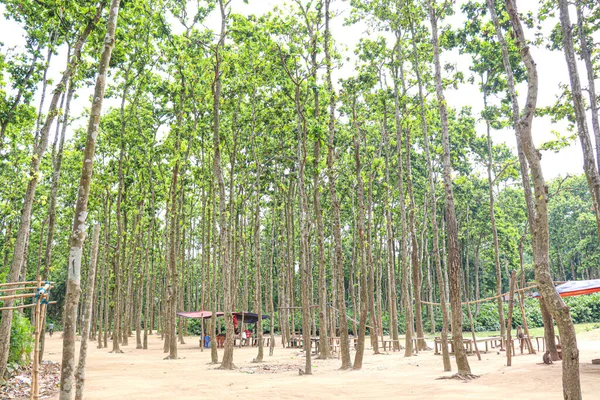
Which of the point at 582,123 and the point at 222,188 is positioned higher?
the point at 582,123

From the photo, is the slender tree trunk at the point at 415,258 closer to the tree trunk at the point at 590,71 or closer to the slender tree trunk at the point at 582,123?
the tree trunk at the point at 590,71

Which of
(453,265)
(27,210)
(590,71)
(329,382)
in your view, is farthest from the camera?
(590,71)

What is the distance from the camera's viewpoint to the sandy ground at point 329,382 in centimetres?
862

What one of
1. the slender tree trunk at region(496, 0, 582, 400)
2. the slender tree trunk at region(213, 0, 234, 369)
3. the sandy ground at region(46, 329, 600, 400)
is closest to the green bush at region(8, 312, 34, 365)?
the sandy ground at region(46, 329, 600, 400)

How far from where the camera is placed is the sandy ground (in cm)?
862

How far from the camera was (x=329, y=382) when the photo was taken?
34.6 ft

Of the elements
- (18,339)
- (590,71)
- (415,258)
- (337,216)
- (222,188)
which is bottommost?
(18,339)

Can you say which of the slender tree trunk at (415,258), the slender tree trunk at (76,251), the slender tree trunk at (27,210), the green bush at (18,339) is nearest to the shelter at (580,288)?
the slender tree trunk at (415,258)

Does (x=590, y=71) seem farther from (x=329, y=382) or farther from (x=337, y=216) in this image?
(x=329, y=382)

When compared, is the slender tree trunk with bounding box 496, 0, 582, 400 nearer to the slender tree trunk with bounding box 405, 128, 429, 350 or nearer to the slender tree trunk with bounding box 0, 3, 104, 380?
the slender tree trunk with bounding box 0, 3, 104, 380

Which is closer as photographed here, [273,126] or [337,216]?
[337,216]

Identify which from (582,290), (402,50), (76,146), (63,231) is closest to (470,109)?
(402,50)

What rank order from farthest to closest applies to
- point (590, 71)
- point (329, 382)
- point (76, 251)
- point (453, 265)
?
point (590, 71) → point (453, 265) → point (329, 382) → point (76, 251)

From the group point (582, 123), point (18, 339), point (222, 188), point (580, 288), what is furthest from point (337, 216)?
point (18, 339)
